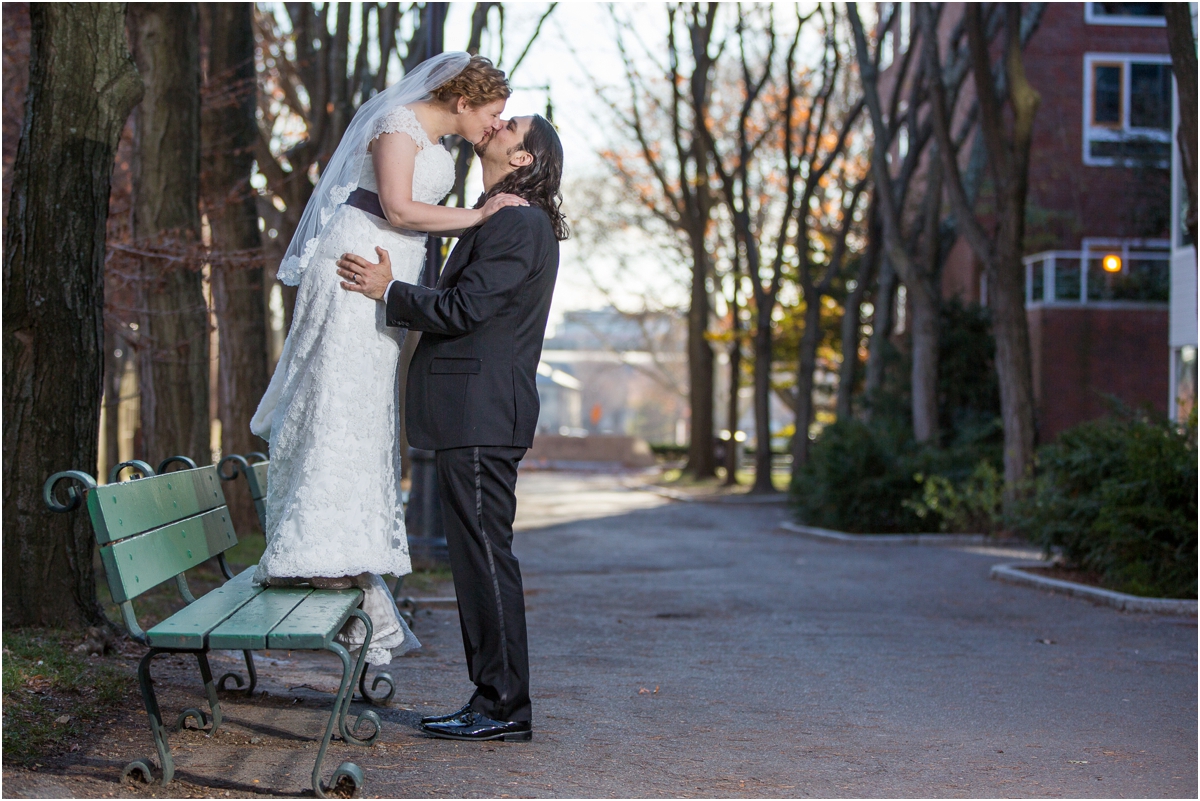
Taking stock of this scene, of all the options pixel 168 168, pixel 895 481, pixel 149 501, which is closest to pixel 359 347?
pixel 149 501

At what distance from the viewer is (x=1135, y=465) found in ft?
32.6

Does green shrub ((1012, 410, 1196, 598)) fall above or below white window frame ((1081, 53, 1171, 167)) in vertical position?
below

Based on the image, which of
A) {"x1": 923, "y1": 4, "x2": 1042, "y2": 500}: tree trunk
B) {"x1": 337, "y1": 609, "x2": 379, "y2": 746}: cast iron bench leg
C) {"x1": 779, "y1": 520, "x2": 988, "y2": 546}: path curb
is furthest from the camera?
{"x1": 779, "y1": 520, "x2": 988, "y2": 546}: path curb

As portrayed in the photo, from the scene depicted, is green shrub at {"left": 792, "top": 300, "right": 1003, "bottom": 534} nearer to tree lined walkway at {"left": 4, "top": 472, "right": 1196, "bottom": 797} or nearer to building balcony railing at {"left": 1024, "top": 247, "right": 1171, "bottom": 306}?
building balcony railing at {"left": 1024, "top": 247, "right": 1171, "bottom": 306}

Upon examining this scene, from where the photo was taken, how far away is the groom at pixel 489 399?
4582mm

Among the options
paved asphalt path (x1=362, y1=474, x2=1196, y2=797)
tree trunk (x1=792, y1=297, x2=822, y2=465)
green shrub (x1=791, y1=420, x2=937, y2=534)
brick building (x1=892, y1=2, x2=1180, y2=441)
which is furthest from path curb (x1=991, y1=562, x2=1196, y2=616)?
tree trunk (x1=792, y1=297, x2=822, y2=465)

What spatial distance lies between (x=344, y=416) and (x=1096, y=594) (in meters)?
7.28

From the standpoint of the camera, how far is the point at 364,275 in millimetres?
4594

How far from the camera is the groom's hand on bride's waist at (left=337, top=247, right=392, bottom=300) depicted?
15.1 ft

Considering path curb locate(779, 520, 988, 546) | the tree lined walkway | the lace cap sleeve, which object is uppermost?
the lace cap sleeve

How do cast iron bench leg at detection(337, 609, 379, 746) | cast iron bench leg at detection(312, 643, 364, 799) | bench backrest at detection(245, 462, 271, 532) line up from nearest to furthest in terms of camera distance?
cast iron bench leg at detection(312, 643, 364, 799) < cast iron bench leg at detection(337, 609, 379, 746) < bench backrest at detection(245, 462, 271, 532)

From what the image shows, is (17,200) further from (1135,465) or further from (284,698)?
(1135,465)

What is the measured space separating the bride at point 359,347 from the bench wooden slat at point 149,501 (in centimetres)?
35

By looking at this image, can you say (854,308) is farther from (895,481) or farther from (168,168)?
(168,168)
